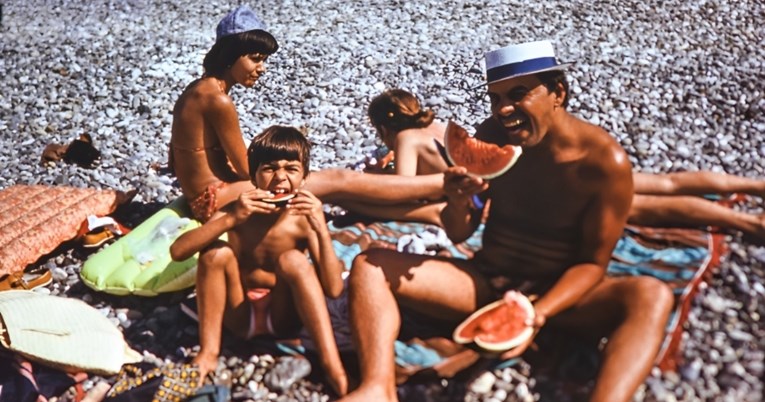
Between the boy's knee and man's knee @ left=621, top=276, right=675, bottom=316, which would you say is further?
the boy's knee

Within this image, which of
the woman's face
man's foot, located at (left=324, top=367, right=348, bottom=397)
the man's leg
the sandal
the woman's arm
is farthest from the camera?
the woman's face

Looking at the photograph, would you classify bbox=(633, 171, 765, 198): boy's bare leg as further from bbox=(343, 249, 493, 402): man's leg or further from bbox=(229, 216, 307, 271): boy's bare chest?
bbox=(229, 216, 307, 271): boy's bare chest

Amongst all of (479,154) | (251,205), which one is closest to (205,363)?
(251,205)

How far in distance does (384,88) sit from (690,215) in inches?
159

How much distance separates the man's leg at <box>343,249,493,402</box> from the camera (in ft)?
11.6

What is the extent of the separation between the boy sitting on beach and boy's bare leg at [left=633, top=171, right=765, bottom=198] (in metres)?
2.13

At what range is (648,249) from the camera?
429cm

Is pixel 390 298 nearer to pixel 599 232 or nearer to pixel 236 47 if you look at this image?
pixel 599 232

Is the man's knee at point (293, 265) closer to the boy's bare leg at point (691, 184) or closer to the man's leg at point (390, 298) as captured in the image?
the man's leg at point (390, 298)

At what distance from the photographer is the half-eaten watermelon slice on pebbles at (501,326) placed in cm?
325

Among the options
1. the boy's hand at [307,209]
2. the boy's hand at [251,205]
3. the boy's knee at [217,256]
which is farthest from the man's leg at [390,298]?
the boy's knee at [217,256]

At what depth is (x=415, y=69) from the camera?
26.4ft

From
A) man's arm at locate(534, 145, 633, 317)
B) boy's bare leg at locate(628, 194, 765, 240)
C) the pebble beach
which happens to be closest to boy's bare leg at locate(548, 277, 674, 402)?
man's arm at locate(534, 145, 633, 317)

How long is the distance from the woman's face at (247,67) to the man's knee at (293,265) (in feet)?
5.76
